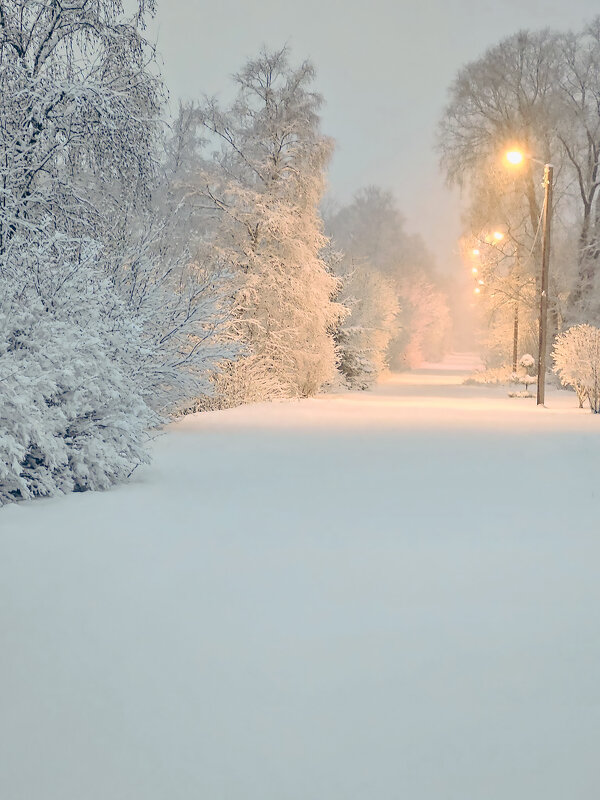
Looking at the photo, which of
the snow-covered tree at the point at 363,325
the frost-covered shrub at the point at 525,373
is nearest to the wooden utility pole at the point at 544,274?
the snow-covered tree at the point at 363,325

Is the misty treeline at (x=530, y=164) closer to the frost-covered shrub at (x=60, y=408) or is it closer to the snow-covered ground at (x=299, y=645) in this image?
the frost-covered shrub at (x=60, y=408)

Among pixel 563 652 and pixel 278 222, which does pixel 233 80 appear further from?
pixel 563 652

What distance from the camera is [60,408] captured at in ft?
21.3

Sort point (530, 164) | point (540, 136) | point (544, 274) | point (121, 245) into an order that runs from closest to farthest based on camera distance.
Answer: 1. point (121, 245)
2. point (544, 274)
3. point (540, 136)
4. point (530, 164)

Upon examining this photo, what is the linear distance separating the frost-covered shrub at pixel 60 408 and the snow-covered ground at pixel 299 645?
1.12 feet

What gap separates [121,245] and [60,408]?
5020 mm

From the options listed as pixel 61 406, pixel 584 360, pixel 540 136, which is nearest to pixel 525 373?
pixel 540 136

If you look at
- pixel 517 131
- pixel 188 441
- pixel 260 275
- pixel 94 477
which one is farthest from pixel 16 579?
pixel 517 131

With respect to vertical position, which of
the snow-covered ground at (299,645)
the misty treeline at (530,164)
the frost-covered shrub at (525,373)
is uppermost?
the misty treeline at (530,164)

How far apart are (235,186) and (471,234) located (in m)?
15.2

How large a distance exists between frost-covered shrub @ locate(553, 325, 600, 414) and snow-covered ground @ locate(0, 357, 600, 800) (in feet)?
37.2

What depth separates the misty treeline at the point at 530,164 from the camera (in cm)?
2955

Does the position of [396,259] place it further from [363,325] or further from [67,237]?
[67,237]

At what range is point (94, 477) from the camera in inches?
271
